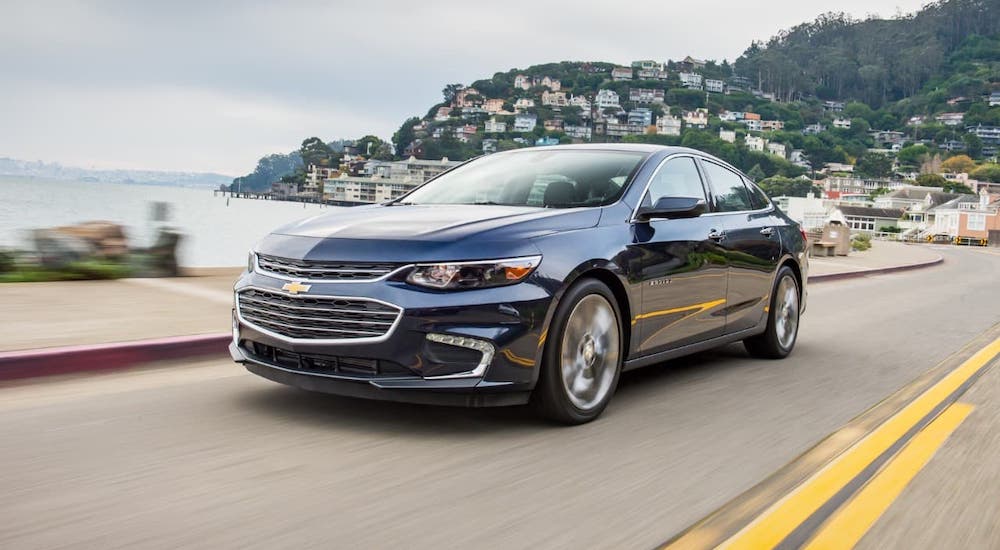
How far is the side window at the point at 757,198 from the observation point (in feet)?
23.7

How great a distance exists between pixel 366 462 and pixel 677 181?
3.00m

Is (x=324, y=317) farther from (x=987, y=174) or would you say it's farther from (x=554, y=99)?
(x=987, y=174)

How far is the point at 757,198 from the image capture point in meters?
7.37

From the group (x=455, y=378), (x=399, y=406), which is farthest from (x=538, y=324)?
(x=399, y=406)

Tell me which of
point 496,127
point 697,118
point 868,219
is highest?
point 697,118

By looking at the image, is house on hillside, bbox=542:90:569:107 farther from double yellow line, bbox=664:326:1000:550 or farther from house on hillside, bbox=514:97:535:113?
double yellow line, bbox=664:326:1000:550

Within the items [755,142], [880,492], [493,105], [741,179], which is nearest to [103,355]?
[880,492]

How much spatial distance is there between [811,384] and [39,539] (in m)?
5.04

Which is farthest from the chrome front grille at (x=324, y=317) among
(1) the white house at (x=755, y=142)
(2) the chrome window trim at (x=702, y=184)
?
(1) the white house at (x=755, y=142)

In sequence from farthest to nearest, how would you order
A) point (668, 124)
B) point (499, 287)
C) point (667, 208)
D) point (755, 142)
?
1. point (668, 124)
2. point (755, 142)
3. point (667, 208)
4. point (499, 287)

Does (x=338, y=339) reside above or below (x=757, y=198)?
below

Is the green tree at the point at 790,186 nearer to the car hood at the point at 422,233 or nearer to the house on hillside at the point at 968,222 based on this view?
the house on hillside at the point at 968,222

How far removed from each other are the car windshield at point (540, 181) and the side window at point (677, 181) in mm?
171

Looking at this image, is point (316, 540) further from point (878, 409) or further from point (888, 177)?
point (888, 177)
